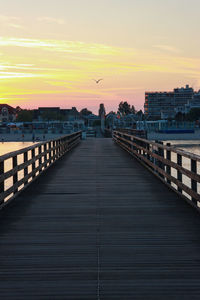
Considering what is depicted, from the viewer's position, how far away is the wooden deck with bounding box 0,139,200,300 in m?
5.43

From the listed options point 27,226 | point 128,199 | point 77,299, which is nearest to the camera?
point 77,299

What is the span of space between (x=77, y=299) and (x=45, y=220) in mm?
4145

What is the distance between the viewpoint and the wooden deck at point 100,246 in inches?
214

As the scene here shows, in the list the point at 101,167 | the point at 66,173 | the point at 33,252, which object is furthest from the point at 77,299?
the point at 101,167

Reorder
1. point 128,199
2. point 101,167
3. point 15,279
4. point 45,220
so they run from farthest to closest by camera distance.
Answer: point 101,167 < point 128,199 < point 45,220 < point 15,279

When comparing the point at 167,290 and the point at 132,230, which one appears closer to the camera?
the point at 167,290

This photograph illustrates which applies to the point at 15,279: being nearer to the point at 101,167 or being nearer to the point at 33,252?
the point at 33,252

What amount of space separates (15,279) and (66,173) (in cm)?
1235

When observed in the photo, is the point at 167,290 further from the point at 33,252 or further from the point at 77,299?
the point at 33,252

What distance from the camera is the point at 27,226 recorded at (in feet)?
28.2

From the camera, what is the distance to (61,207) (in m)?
10.6

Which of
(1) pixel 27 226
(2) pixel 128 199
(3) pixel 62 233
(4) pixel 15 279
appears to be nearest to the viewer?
(4) pixel 15 279

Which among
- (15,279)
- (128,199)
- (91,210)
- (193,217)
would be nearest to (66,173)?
(128,199)

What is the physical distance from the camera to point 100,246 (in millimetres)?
7164
